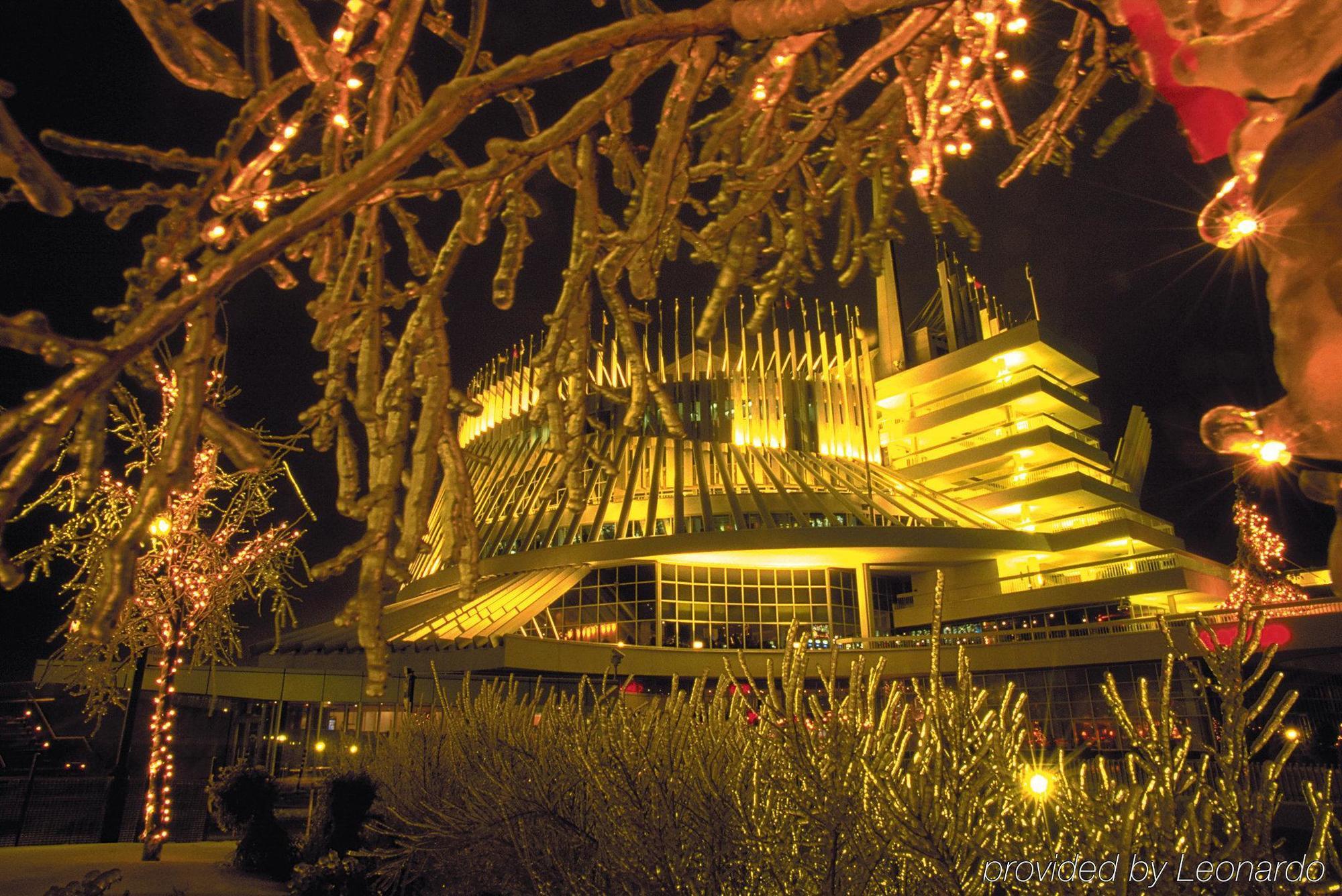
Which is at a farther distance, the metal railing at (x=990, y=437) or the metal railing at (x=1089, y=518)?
→ the metal railing at (x=990, y=437)

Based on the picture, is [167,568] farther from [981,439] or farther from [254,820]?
[981,439]

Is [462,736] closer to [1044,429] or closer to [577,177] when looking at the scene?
[577,177]

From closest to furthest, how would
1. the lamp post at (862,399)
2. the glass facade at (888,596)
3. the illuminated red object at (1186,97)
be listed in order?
the illuminated red object at (1186,97), the glass facade at (888,596), the lamp post at (862,399)

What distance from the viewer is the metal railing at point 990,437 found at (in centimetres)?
4422

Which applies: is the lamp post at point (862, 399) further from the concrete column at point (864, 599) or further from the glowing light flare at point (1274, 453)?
the glowing light flare at point (1274, 453)

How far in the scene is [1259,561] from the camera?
2898cm

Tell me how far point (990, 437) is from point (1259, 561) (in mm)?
17351

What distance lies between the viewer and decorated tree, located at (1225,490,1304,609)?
2916 cm

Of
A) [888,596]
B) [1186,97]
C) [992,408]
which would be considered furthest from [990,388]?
[1186,97]

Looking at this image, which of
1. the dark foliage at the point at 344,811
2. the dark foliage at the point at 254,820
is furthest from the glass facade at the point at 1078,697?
the dark foliage at the point at 344,811

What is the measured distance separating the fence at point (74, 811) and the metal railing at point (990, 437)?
38.7 meters

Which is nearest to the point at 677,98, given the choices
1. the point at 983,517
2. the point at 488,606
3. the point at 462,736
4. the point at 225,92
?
the point at 225,92

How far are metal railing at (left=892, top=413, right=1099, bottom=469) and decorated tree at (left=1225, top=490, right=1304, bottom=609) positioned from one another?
9.47 meters

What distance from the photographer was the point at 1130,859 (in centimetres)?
232
